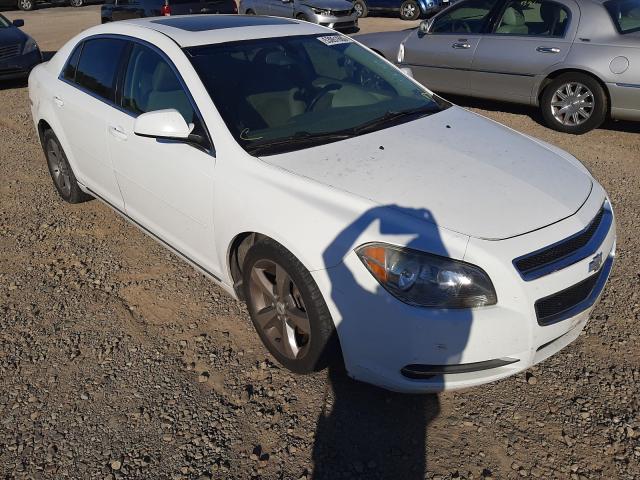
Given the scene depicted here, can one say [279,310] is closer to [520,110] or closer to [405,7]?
[520,110]

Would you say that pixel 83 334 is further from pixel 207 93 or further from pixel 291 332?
pixel 207 93

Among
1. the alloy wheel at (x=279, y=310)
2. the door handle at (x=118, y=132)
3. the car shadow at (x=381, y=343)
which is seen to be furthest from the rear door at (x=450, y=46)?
the car shadow at (x=381, y=343)

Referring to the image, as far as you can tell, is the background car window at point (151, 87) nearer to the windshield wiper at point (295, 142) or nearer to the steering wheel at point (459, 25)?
the windshield wiper at point (295, 142)

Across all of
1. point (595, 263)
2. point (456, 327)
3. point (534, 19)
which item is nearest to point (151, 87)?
point (456, 327)

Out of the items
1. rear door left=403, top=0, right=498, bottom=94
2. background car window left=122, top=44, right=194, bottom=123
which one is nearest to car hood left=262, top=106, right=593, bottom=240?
background car window left=122, top=44, right=194, bottom=123

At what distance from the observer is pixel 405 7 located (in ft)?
56.9

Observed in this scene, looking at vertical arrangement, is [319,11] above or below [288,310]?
above

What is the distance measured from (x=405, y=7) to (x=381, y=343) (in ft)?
54.8

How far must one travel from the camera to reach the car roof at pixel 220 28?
3504 mm

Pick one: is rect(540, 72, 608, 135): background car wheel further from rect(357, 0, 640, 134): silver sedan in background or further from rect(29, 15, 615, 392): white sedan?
rect(29, 15, 615, 392): white sedan

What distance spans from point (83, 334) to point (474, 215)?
2.32m

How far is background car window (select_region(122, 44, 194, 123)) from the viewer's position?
3.31 m

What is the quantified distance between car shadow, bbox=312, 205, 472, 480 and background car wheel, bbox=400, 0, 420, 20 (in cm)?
1617

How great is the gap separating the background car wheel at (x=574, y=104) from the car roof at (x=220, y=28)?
3652 mm
